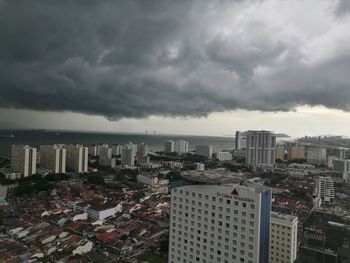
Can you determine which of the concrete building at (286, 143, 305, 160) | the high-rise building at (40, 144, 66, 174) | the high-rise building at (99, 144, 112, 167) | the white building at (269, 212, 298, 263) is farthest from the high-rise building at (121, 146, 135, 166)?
the white building at (269, 212, 298, 263)

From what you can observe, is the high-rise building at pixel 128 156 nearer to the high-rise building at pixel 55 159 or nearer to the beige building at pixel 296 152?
the high-rise building at pixel 55 159

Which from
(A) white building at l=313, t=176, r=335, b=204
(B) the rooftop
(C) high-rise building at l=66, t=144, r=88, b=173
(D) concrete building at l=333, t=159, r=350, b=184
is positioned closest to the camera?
(B) the rooftop

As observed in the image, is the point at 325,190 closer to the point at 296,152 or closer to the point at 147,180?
the point at 147,180

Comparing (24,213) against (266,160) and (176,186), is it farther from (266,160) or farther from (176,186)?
(266,160)

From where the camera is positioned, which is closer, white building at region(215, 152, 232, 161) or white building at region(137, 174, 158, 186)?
white building at region(137, 174, 158, 186)

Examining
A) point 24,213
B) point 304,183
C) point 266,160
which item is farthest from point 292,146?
point 24,213

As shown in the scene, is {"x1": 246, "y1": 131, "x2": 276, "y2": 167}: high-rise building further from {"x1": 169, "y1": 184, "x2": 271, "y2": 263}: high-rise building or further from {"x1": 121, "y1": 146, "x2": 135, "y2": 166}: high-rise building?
{"x1": 169, "y1": 184, "x2": 271, "y2": 263}: high-rise building

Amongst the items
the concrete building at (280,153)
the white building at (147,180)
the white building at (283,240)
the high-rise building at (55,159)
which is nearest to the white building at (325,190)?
the white building at (147,180)
